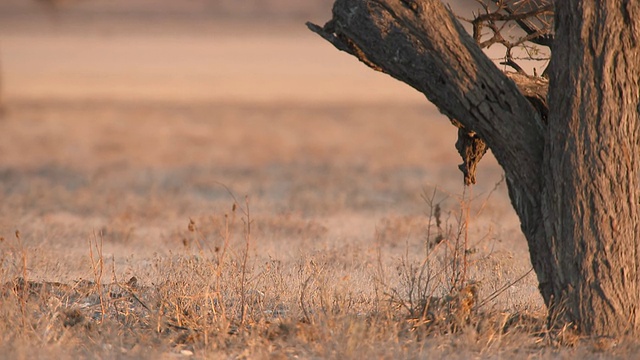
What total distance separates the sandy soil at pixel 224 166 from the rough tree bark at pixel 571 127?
741 mm

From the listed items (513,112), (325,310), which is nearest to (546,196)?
(513,112)

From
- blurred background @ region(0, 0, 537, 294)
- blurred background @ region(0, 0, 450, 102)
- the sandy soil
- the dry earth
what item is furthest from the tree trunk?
blurred background @ region(0, 0, 450, 102)

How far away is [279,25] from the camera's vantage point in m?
76.7

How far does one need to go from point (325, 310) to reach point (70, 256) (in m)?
3.32

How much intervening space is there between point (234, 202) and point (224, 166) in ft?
20.9

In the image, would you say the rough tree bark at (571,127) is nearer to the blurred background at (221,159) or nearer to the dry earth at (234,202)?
the dry earth at (234,202)

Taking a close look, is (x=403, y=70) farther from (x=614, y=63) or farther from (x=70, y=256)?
(x=70, y=256)

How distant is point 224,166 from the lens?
16.0 m

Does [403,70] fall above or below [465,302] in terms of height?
above

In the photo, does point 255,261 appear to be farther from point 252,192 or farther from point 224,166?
point 224,166

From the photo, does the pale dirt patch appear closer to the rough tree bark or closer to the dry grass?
the dry grass

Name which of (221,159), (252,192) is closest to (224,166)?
(221,159)

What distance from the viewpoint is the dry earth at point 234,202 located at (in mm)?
5508

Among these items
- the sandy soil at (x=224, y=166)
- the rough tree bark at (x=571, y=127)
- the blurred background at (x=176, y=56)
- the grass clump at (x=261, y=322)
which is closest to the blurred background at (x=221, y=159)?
the sandy soil at (x=224, y=166)
